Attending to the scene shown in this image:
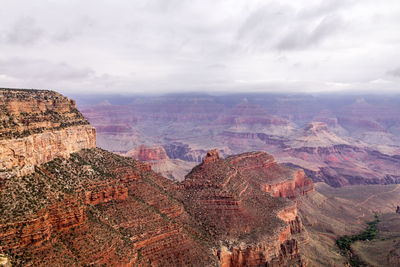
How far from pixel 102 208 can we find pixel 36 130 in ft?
46.7

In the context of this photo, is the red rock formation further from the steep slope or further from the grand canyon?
the grand canyon

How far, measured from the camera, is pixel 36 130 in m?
41.4

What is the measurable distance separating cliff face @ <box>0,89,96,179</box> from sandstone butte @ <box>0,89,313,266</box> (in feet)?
0.45

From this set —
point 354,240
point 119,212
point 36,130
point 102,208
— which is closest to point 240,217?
point 119,212

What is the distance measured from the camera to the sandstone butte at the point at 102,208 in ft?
109

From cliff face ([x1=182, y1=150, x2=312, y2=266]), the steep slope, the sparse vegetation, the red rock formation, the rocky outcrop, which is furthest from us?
the red rock formation

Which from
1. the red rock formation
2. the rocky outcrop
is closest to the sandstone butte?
the rocky outcrop

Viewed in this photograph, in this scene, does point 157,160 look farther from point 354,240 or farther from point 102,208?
point 102,208

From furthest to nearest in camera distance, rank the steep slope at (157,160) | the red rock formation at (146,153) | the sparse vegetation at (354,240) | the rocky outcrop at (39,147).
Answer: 1. the red rock formation at (146,153)
2. the steep slope at (157,160)
3. the sparse vegetation at (354,240)
4. the rocky outcrop at (39,147)

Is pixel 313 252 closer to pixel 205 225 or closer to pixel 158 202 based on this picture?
pixel 205 225

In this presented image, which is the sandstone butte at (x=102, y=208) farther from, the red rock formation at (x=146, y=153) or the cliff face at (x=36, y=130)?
the red rock formation at (x=146, y=153)

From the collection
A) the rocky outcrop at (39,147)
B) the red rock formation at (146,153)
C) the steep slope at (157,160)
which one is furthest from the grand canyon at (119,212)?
the red rock formation at (146,153)

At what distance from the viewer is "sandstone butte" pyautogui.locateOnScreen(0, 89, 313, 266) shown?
33.4 metres

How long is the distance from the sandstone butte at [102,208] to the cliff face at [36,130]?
0.14m
